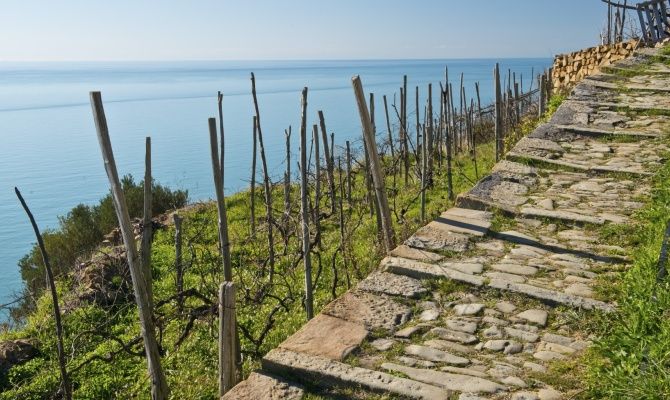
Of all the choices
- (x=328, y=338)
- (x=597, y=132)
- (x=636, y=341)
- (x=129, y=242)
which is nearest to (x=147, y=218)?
(x=129, y=242)

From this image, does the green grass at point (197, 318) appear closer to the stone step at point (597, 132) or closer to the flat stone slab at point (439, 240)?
the flat stone slab at point (439, 240)

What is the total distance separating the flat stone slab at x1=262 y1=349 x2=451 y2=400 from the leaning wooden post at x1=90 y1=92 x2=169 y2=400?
2.72 feet

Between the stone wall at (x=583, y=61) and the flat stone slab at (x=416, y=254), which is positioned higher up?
the stone wall at (x=583, y=61)

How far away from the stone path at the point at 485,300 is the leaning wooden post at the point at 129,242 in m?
0.83

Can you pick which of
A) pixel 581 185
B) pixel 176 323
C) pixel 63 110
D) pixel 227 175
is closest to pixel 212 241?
pixel 176 323

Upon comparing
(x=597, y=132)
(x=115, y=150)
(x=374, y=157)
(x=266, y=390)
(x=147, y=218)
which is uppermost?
(x=374, y=157)

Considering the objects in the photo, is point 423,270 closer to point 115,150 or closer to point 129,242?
point 129,242

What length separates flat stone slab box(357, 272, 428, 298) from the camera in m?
3.34

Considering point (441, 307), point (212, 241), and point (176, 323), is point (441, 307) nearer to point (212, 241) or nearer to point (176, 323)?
point (176, 323)

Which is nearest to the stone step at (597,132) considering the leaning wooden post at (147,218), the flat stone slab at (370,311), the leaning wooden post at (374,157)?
the leaning wooden post at (374,157)

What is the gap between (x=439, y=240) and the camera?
3961mm

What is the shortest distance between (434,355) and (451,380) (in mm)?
232

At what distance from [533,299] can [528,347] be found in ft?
1.54

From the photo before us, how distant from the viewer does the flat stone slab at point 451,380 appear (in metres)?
2.43
